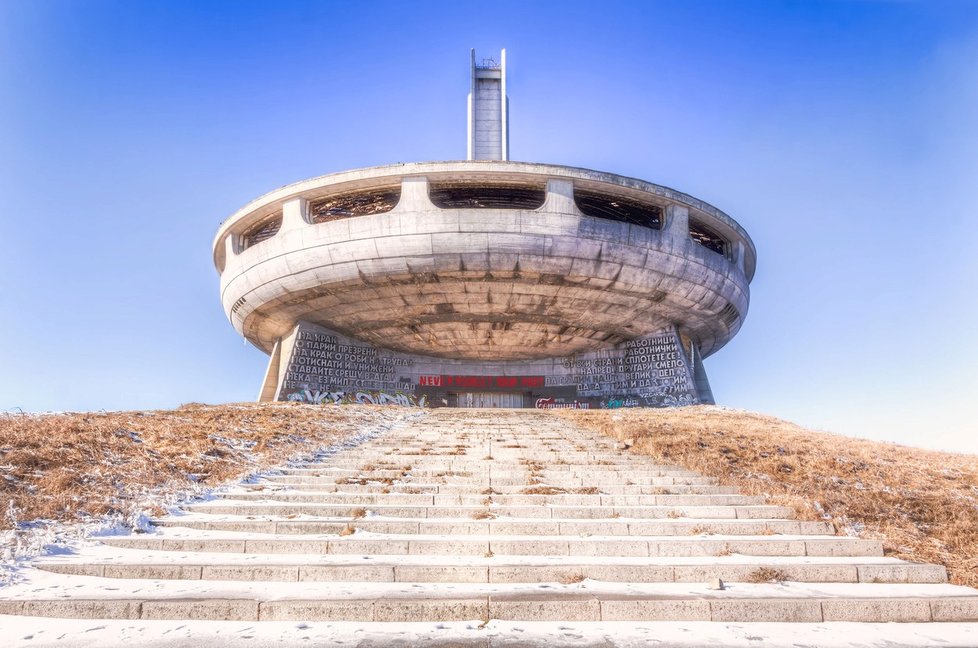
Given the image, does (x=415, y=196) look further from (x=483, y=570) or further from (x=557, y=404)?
(x=483, y=570)

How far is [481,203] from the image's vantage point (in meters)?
24.6

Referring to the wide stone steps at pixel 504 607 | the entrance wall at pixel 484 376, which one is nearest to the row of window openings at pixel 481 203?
the entrance wall at pixel 484 376

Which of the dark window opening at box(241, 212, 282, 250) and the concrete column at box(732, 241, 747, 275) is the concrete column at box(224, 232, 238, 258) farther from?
the concrete column at box(732, 241, 747, 275)

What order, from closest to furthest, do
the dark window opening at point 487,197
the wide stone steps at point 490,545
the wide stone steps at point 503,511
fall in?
1. the wide stone steps at point 490,545
2. the wide stone steps at point 503,511
3. the dark window opening at point 487,197

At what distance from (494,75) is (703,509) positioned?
3816cm

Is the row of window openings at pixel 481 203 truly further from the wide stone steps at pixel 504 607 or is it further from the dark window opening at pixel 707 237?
the wide stone steps at pixel 504 607

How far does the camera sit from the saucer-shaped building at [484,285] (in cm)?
2245

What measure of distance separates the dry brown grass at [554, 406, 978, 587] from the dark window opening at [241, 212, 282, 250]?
61.0 feet

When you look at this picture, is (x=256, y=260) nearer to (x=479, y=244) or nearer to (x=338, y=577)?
(x=479, y=244)

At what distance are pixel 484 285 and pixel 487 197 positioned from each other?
3.63 metres

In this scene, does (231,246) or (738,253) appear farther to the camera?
(738,253)

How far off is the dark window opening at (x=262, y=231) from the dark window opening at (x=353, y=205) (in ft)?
6.57

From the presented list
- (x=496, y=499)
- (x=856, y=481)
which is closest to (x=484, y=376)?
(x=856, y=481)

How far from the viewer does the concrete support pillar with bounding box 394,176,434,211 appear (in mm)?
22422
